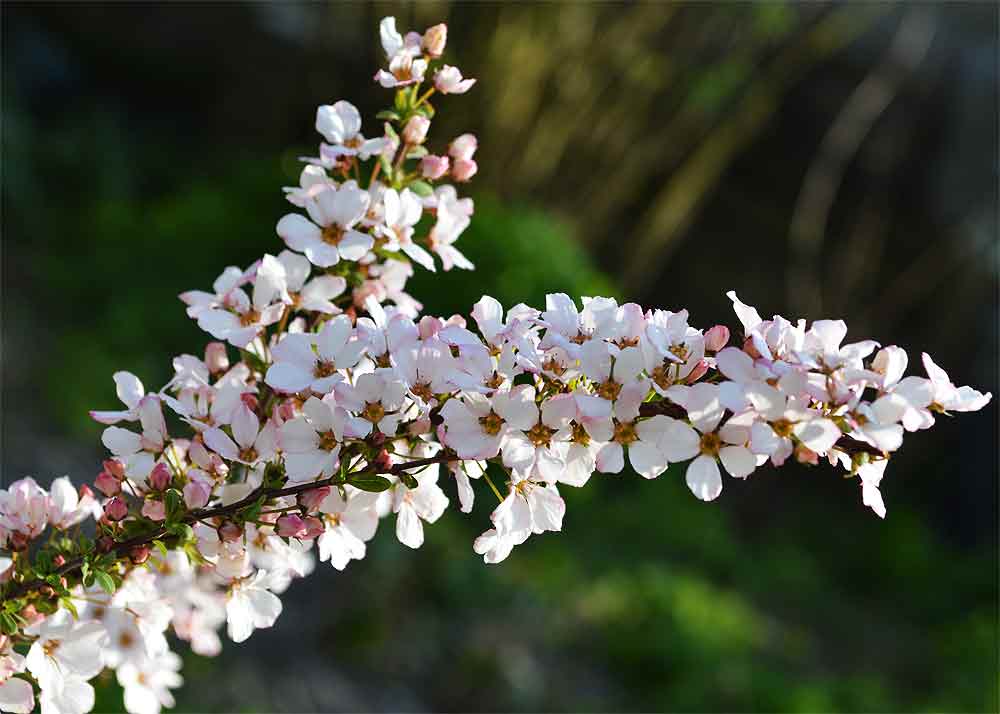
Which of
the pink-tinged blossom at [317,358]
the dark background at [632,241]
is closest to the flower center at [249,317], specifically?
the pink-tinged blossom at [317,358]

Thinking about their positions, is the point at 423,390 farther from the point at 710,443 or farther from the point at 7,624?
the point at 7,624

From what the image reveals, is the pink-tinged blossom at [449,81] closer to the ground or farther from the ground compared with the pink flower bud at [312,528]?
farther from the ground

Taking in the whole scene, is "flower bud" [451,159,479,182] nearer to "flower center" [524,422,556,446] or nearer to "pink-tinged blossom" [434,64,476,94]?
"pink-tinged blossom" [434,64,476,94]

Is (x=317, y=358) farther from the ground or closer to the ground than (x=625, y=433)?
farther from the ground

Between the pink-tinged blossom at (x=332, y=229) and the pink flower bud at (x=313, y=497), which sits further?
the pink-tinged blossom at (x=332, y=229)

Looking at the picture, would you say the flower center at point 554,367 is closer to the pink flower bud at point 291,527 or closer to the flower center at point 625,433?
the flower center at point 625,433

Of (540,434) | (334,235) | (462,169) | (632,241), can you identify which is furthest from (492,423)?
(632,241)

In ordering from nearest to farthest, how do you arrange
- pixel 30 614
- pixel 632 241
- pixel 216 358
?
pixel 30 614, pixel 216 358, pixel 632 241

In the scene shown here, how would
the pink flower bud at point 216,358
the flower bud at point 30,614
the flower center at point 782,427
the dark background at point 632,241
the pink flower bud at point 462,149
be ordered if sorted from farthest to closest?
the dark background at point 632,241
the pink flower bud at point 462,149
the pink flower bud at point 216,358
the flower bud at point 30,614
the flower center at point 782,427
